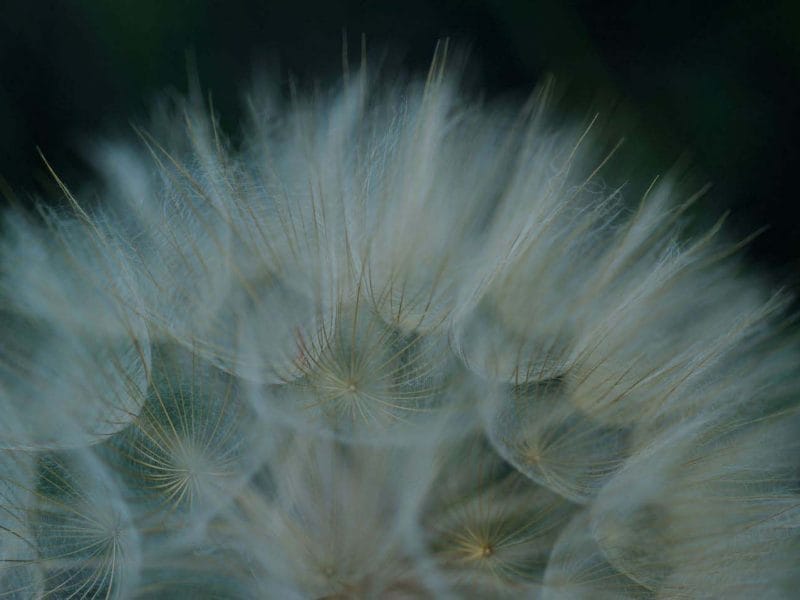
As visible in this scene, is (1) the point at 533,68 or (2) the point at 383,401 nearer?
(2) the point at 383,401

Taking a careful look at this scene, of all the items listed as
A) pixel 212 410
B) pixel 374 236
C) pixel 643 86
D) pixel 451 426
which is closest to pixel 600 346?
pixel 451 426

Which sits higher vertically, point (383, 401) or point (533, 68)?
point (533, 68)

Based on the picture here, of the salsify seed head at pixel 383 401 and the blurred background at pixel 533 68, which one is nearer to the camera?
the salsify seed head at pixel 383 401

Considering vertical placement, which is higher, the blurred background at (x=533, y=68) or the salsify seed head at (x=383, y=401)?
the blurred background at (x=533, y=68)

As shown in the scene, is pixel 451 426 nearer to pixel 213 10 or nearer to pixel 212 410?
pixel 212 410

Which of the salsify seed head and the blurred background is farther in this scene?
the blurred background
